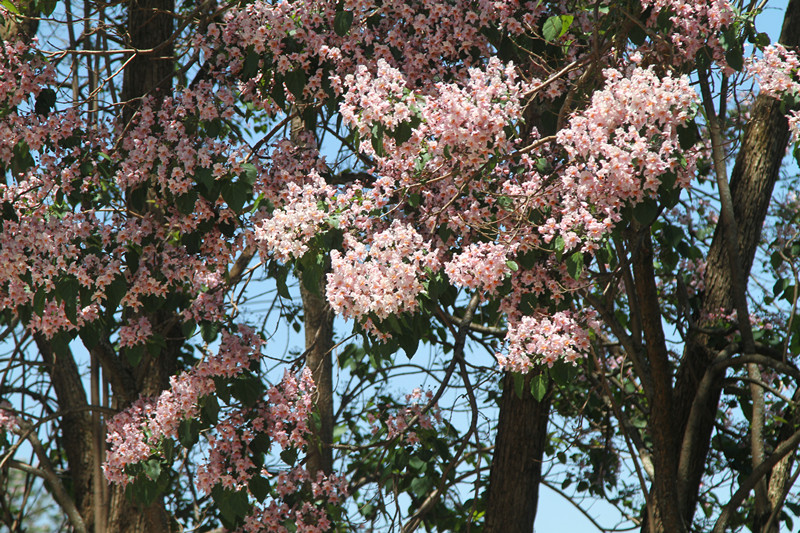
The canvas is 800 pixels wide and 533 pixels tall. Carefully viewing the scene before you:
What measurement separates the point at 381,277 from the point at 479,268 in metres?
0.40

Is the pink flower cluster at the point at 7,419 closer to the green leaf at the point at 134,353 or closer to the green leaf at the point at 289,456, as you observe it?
the green leaf at the point at 134,353

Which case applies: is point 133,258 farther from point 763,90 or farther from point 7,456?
point 763,90

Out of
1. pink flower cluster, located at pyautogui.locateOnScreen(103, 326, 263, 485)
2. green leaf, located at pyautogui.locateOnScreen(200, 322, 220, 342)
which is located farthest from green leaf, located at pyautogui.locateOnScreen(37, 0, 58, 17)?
pink flower cluster, located at pyautogui.locateOnScreen(103, 326, 263, 485)

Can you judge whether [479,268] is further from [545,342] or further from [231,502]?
[231,502]

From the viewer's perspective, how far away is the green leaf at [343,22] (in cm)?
402

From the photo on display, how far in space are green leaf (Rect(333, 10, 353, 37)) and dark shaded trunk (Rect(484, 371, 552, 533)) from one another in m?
2.07

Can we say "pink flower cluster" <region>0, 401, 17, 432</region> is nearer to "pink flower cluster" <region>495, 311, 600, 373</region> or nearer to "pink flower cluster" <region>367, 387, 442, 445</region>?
"pink flower cluster" <region>367, 387, 442, 445</region>

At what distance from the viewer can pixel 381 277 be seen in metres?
3.35

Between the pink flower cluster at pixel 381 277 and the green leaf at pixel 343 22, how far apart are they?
106cm

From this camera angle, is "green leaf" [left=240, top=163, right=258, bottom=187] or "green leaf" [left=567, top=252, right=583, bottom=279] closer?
"green leaf" [left=567, top=252, right=583, bottom=279]

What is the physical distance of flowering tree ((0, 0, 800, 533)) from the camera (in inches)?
137

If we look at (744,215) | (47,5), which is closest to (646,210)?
(744,215)

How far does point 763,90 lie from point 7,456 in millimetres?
4625

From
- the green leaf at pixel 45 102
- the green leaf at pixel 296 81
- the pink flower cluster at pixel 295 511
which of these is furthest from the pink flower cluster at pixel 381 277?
the green leaf at pixel 45 102
